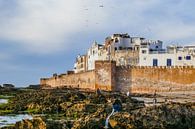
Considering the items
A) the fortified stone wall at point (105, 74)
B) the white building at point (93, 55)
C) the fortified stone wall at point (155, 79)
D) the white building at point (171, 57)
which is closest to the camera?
the fortified stone wall at point (155, 79)

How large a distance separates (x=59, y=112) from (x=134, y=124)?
791cm

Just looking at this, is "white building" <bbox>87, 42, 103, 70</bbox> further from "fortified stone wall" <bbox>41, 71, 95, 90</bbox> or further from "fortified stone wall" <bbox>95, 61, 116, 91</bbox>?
"fortified stone wall" <bbox>95, 61, 116, 91</bbox>

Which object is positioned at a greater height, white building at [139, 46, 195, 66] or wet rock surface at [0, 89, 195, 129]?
white building at [139, 46, 195, 66]

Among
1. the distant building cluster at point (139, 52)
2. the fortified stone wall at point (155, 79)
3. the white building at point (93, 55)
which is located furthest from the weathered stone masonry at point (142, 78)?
the white building at point (93, 55)

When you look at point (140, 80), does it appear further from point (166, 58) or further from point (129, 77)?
point (166, 58)

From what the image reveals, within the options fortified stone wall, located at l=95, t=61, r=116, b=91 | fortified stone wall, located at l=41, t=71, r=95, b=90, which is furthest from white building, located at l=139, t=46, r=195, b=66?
fortified stone wall, located at l=95, t=61, r=116, b=91

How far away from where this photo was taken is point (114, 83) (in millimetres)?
56750

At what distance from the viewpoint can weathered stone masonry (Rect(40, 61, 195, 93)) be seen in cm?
5497

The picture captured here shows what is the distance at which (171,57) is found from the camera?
67.9 meters

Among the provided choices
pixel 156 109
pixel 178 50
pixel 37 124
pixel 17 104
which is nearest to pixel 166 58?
pixel 178 50

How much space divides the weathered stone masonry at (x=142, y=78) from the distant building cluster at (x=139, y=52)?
11630 millimetres

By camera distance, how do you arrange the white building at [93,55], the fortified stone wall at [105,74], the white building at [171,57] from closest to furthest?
the fortified stone wall at [105,74]
the white building at [171,57]
the white building at [93,55]

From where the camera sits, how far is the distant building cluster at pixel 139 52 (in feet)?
222

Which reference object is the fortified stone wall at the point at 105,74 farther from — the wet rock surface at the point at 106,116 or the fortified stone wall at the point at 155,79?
the wet rock surface at the point at 106,116
